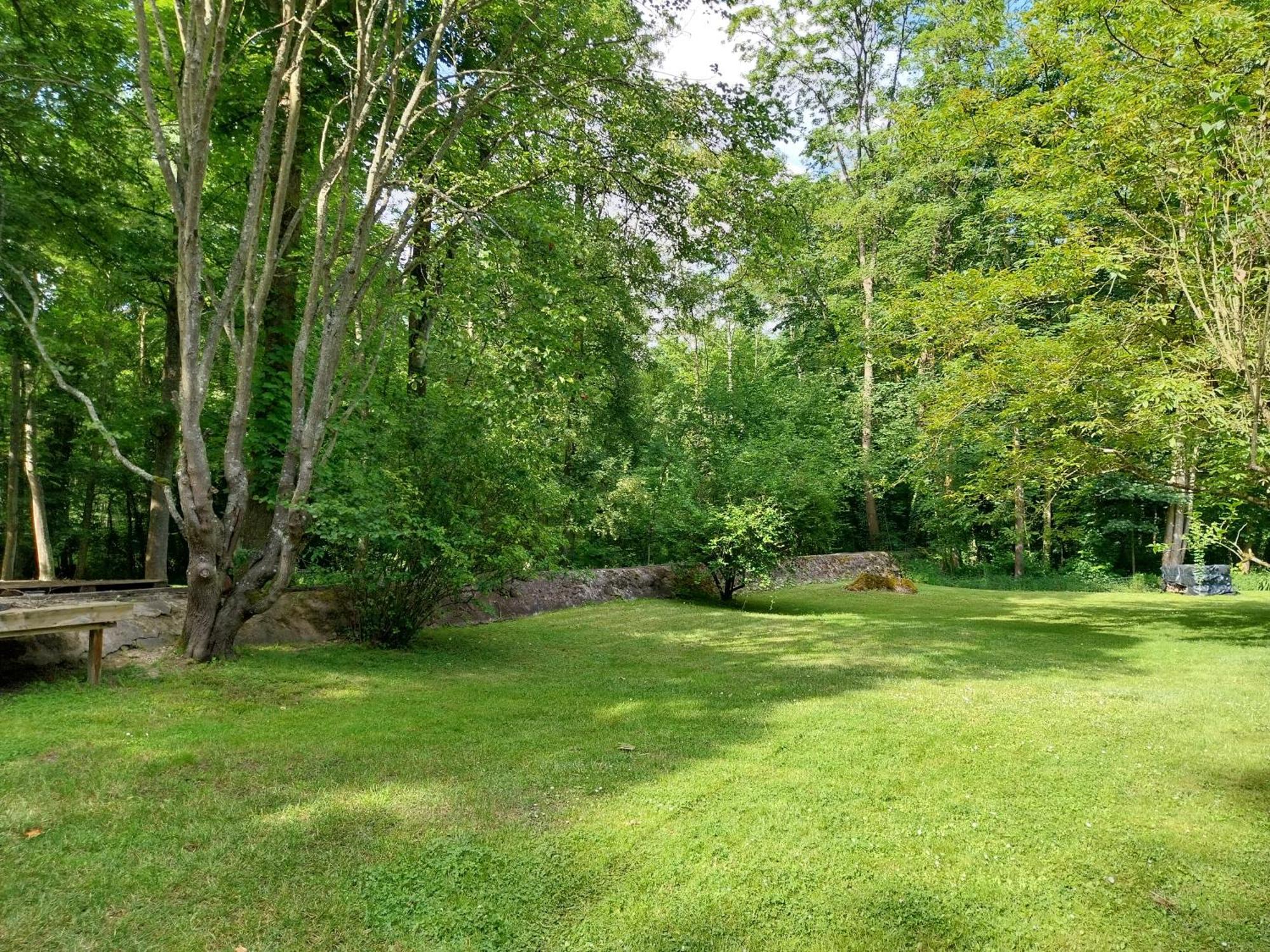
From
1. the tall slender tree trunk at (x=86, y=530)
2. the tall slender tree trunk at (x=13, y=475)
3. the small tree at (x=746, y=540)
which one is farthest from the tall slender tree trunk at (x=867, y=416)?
the tall slender tree trunk at (x=86, y=530)

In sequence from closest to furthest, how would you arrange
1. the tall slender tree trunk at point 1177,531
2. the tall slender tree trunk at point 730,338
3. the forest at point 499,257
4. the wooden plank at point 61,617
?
the wooden plank at point 61,617 → the forest at point 499,257 → the tall slender tree trunk at point 1177,531 → the tall slender tree trunk at point 730,338

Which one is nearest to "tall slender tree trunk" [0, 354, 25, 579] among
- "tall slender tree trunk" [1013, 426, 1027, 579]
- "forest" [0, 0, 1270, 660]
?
"forest" [0, 0, 1270, 660]

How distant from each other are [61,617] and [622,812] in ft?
14.5

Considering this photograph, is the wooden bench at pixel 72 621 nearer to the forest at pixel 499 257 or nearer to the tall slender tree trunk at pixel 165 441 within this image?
the forest at pixel 499 257

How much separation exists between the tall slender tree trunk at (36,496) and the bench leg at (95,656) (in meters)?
11.4

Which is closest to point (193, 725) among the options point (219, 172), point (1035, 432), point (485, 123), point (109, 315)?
point (485, 123)

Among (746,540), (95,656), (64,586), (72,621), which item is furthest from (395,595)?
(746,540)

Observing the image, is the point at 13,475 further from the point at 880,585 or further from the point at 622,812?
the point at 880,585

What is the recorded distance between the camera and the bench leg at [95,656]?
518cm

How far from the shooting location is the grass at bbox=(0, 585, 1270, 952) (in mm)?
2465

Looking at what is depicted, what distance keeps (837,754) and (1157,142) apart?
23.0ft

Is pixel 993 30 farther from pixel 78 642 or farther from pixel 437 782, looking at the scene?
pixel 78 642

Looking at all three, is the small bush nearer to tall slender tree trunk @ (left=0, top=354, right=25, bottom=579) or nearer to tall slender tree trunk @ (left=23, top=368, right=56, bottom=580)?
tall slender tree trunk @ (left=23, top=368, right=56, bottom=580)

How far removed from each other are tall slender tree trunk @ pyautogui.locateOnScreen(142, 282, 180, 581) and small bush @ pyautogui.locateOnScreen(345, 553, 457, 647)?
4434mm
